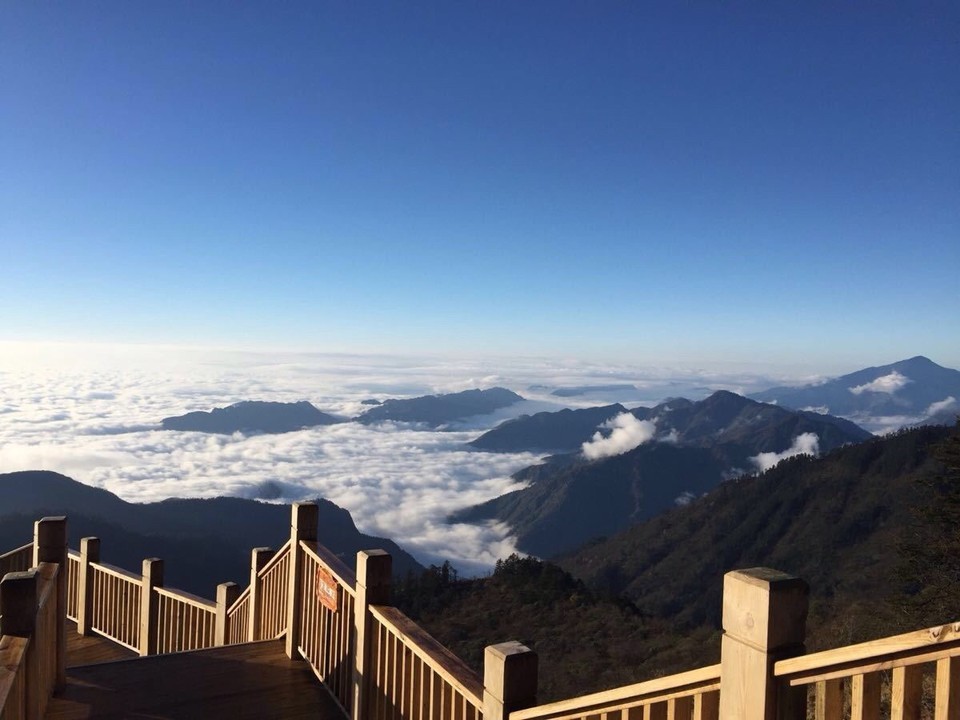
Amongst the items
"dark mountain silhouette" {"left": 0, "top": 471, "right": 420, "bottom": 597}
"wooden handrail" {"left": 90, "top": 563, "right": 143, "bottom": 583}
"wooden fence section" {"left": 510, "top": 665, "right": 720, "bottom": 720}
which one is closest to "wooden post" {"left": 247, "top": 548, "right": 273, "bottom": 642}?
"wooden handrail" {"left": 90, "top": 563, "right": 143, "bottom": 583}

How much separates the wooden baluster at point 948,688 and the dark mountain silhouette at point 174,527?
188 ft

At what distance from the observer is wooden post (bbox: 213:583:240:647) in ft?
23.9

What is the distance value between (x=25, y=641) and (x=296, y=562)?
239cm

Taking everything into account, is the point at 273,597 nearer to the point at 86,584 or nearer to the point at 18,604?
the point at 18,604

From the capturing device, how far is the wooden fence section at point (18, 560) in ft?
27.1

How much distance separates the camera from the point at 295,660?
566cm

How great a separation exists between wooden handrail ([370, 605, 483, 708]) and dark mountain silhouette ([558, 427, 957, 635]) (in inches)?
2131

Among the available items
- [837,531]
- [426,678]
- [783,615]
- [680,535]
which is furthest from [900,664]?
[680,535]

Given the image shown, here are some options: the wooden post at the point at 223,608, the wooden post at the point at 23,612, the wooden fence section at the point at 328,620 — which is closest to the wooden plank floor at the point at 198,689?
the wooden fence section at the point at 328,620

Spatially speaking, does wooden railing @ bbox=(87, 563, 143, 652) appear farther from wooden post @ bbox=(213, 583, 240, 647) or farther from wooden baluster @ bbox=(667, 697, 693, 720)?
wooden baluster @ bbox=(667, 697, 693, 720)

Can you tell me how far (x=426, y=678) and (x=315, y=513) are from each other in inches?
81.7

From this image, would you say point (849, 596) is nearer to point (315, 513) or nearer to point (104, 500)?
point (315, 513)

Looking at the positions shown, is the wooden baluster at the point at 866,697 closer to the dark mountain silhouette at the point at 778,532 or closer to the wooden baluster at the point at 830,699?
the wooden baluster at the point at 830,699

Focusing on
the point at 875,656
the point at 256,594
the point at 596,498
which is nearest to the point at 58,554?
the point at 256,594
